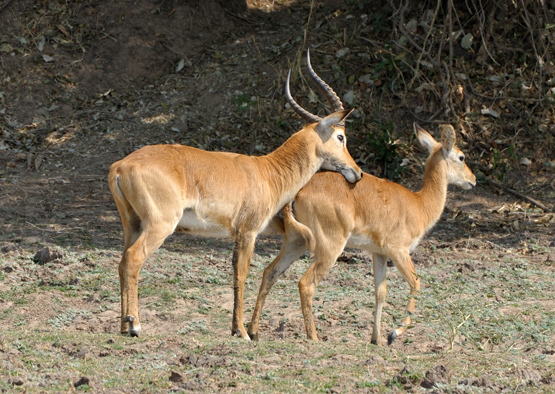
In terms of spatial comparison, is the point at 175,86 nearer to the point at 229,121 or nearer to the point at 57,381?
the point at 229,121

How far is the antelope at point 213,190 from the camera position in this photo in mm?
6020

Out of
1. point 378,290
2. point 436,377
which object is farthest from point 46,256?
point 436,377

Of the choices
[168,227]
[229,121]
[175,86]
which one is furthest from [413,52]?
[168,227]

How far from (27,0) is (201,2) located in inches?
123

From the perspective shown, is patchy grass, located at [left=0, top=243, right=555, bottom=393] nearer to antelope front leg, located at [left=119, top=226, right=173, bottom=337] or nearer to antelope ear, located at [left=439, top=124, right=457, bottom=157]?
antelope front leg, located at [left=119, top=226, right=173, bottom=337]

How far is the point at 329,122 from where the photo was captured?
7387 mm

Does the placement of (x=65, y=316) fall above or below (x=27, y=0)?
below

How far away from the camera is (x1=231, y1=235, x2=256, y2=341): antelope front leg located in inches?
256

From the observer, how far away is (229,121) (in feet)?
40.5

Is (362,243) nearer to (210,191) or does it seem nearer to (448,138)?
(210,191)

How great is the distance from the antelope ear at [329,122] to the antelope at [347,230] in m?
0.43

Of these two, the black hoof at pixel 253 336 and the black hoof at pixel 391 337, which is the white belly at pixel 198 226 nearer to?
the black hoof at pixel 253 336

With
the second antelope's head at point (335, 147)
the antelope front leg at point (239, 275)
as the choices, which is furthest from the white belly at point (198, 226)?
the second antelope's head at point (335, 147)

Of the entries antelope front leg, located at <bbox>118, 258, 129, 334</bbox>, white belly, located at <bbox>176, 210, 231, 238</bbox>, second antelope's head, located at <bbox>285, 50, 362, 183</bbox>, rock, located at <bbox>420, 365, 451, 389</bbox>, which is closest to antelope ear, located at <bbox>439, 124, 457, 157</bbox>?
second antelope's head, located at <bbox>285, 50, 362, 183</bbox>
